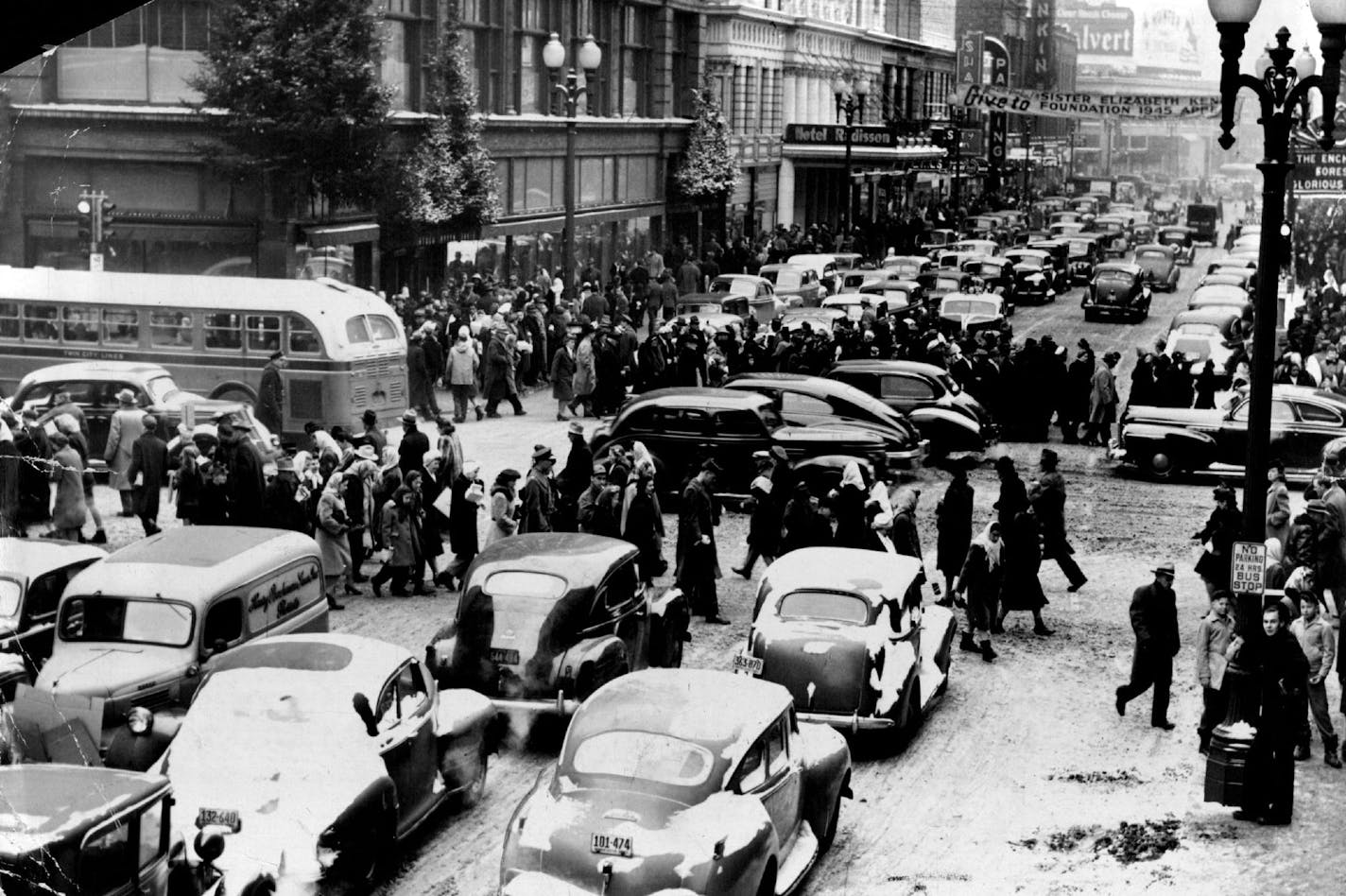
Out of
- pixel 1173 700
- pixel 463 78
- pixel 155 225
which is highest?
pixel 463 78

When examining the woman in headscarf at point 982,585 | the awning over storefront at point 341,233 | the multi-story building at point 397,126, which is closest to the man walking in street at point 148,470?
the multi-story building at point 397,126

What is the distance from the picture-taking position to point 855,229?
223 ft

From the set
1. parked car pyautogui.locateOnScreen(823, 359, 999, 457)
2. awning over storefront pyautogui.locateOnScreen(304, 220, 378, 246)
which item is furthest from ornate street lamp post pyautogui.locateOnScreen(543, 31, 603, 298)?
parked car pyautogui.locateOnScreen(823, 359, 999, 457)

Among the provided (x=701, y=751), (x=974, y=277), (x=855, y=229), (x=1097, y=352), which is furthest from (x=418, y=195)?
(x=855, y=229)

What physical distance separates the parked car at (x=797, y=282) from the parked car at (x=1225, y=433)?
2007 centimetres

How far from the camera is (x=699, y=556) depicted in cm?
1812

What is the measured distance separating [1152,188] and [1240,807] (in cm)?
11382

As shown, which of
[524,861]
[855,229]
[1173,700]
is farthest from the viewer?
[855,229]

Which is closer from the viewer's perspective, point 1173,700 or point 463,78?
point 1173,700

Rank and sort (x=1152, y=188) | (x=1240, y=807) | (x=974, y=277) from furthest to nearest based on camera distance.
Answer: (x=1152, y=188) < (x=974, y=277) < (x=1240, y=807)

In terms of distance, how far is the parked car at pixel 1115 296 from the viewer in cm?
5022

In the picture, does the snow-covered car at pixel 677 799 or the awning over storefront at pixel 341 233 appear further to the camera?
the awning over storefront at pixel 341 233

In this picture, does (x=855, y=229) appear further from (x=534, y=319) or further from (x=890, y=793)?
(x=890, y=793)

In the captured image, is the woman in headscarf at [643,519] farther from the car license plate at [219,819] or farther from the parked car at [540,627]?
the car license plate at [219,819]
